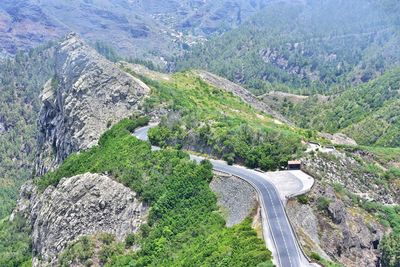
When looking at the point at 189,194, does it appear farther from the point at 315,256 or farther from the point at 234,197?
the point at 315,256

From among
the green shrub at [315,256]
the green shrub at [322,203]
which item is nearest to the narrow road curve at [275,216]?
the green shrub at [315,256]

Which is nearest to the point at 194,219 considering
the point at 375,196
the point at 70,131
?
the point at 375,196

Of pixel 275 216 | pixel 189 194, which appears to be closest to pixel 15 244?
pixel 189 194

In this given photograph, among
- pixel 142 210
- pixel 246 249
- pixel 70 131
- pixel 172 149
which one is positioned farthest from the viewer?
pixel 70 131

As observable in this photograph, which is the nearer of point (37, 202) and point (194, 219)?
point (194, 219)

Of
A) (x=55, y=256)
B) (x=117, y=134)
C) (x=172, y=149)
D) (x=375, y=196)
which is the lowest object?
(x=55, y=256)

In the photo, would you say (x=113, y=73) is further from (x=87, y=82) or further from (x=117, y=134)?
(x=117, y=134)

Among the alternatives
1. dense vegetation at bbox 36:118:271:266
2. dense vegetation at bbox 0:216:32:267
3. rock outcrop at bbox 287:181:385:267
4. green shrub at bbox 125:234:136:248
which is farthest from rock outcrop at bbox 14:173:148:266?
rock outcrop at bbox 287:181:385:267

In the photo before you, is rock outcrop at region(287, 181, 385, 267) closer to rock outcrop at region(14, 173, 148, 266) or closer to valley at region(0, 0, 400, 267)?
valley at region(0, 0, 400, 267)
